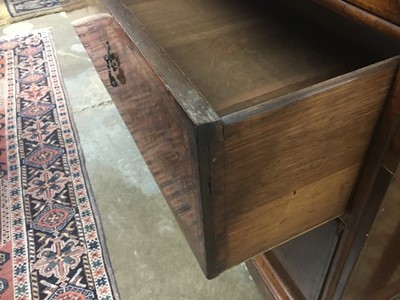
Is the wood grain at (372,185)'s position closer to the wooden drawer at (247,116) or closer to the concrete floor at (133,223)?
the wooden drawer at (247,116)

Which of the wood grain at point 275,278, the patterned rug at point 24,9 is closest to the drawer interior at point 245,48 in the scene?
the wood grain at point 275,278

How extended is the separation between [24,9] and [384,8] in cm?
239

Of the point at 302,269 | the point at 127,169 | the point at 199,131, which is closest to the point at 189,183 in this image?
the point at 199,131

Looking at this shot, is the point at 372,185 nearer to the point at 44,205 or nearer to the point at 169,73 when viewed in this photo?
the point at 169,73

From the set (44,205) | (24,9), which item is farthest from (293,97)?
(24,9)

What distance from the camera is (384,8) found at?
34cm

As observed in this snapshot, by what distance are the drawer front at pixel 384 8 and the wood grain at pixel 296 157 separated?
4cm

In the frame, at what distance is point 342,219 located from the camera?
1.75ft

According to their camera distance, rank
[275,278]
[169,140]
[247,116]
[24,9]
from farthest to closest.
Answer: [24,9], [275,278], [169,140], [247,116]

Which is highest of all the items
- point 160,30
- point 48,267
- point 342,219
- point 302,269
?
point 160,30

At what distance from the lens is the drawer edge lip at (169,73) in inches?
12.9

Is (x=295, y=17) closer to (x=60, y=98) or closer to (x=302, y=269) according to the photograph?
(x=302, y=269)

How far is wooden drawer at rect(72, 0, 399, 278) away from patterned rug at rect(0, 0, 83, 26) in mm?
1917

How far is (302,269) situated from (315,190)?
30 centimetres
